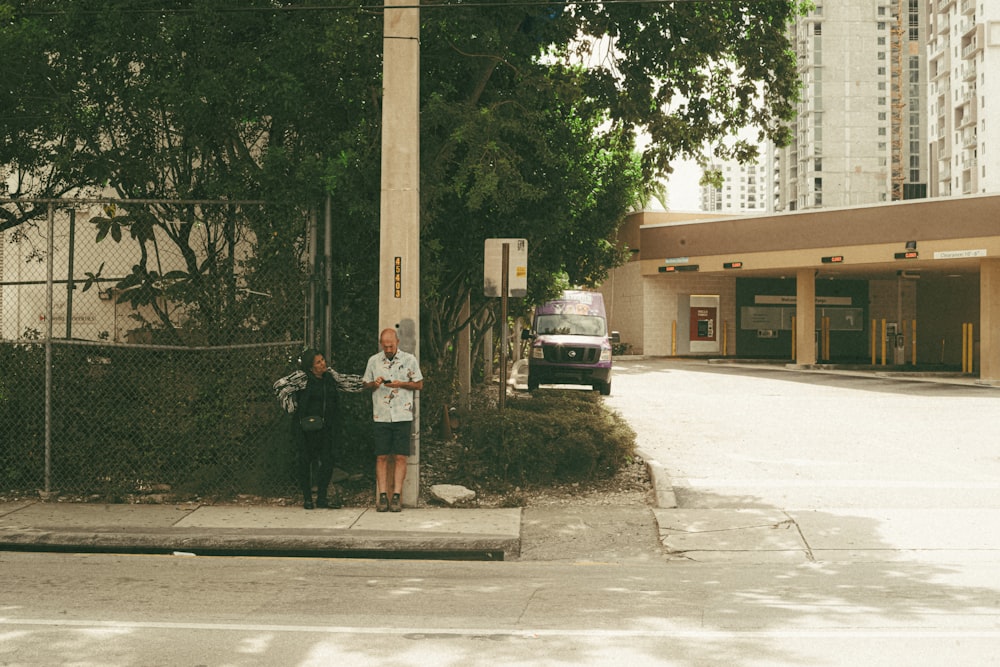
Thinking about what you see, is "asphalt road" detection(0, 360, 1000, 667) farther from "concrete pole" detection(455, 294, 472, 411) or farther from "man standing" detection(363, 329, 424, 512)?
"concrete pole" detection(455, 294, 472, 411)

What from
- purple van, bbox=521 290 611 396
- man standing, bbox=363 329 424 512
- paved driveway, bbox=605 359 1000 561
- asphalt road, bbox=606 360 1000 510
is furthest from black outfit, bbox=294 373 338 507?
purple van, bbox=521 290 611 396

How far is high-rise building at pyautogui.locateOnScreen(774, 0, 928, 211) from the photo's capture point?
126m

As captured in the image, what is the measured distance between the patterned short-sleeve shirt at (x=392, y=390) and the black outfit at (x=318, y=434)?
18.4 inches

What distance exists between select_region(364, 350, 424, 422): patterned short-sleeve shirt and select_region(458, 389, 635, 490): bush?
4.62ft

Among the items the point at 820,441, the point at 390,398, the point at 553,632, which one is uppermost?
the point at 390,398

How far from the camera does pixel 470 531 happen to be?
29.0ft

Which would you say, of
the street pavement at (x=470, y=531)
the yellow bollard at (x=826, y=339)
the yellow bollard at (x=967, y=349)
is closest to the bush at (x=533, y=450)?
the street pavement at (x=470, y=531)

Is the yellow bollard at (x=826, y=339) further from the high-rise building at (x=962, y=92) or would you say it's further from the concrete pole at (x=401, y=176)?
the high-rise building at (x=962, y=92)

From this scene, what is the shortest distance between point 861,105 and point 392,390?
133 metres

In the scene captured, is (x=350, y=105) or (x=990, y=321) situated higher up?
(x=350, y=105)

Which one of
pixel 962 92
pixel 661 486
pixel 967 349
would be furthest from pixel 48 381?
pixel 962 92

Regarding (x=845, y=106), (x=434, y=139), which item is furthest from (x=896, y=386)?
(x=845, y=106)

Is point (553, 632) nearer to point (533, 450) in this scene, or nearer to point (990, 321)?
point (533, 450)

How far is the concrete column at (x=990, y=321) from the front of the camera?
90.8ft
